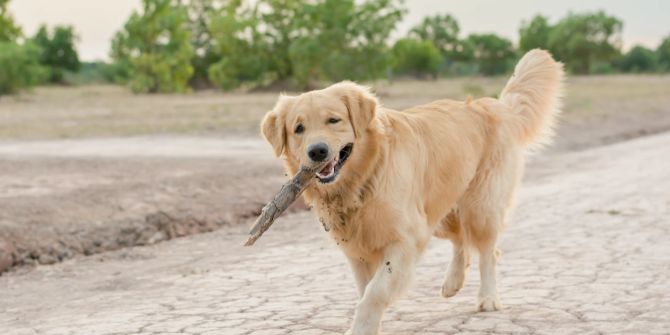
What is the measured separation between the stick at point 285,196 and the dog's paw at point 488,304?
1612 mm

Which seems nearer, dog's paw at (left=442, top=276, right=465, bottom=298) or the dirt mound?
dog's paw at (left=442, top=276, right=465, bottom=298)

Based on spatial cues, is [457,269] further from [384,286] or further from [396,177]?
[384,286]

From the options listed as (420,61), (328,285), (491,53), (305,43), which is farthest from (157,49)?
(491,53)

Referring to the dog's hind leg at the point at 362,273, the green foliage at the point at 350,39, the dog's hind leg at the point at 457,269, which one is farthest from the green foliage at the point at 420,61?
the dog's hind leg at the point at 362,273

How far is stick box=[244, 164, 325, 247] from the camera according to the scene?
19.1 feet

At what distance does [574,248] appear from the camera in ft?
29.5

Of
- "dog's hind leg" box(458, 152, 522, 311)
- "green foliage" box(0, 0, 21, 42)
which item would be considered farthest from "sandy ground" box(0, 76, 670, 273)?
"green foliage" box(0, 0, 21, 42)

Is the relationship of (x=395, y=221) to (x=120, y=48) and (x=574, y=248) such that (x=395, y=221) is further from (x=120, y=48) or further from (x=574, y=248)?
(x=120, y=48)

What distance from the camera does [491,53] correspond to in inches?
4429

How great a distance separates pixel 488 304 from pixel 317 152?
6.08 feet

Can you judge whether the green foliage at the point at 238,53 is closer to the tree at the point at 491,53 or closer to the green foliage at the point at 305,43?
the green foliage at the point at 305,43

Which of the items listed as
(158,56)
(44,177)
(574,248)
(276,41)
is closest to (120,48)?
(158,56)

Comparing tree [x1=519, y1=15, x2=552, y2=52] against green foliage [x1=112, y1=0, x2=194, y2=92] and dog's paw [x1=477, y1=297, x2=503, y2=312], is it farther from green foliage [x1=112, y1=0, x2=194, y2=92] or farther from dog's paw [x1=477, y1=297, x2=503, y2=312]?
dog's paw [x1=477, y1=297, x2=503, y2=312]

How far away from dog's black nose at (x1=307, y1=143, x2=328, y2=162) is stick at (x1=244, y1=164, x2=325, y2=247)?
7cm
